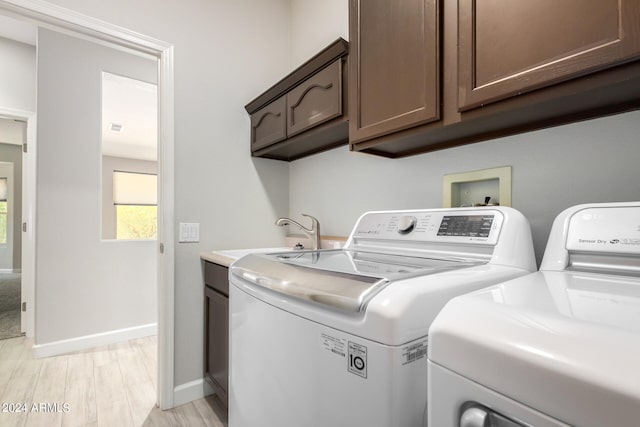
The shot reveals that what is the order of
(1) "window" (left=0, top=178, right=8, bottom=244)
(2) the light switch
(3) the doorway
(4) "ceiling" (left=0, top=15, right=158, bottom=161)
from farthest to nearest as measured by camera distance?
(1) "window" (left=0, top=178, right=8, bottom=244)
(3) the doorway
(4) "ceiling" (left=0, top=15, right=158, bottom=161)
(2) the light switch

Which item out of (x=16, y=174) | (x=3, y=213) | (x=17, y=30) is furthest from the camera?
(x=3, y=213)

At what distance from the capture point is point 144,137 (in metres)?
5.09

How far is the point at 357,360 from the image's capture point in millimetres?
610

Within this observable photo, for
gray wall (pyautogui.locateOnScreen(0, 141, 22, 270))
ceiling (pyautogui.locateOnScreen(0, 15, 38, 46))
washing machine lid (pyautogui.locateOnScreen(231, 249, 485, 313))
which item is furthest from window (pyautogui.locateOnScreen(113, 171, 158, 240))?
washing machine lid (pyautogui.locateOnScreen(231, 249, 485, 313))

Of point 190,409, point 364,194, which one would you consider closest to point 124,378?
point 190,409

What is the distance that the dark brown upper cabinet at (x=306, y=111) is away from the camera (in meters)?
1.46

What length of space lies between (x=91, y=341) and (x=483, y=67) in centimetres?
333

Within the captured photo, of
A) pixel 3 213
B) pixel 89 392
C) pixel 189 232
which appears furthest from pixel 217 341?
pixel 3 213

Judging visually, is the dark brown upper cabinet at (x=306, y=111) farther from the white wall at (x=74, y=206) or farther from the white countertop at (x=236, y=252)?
the white wall at (x=74, y=206)

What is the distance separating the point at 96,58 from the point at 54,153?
2.97 ft

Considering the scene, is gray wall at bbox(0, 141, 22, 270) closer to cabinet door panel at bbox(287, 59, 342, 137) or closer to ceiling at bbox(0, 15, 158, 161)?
ceiling at bbox(0, 15, 158, 161)

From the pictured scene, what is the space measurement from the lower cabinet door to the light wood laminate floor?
20 cm

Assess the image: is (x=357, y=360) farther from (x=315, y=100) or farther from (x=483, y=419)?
(x=315, y=100)

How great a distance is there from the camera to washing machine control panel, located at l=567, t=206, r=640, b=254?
0.73 metres
